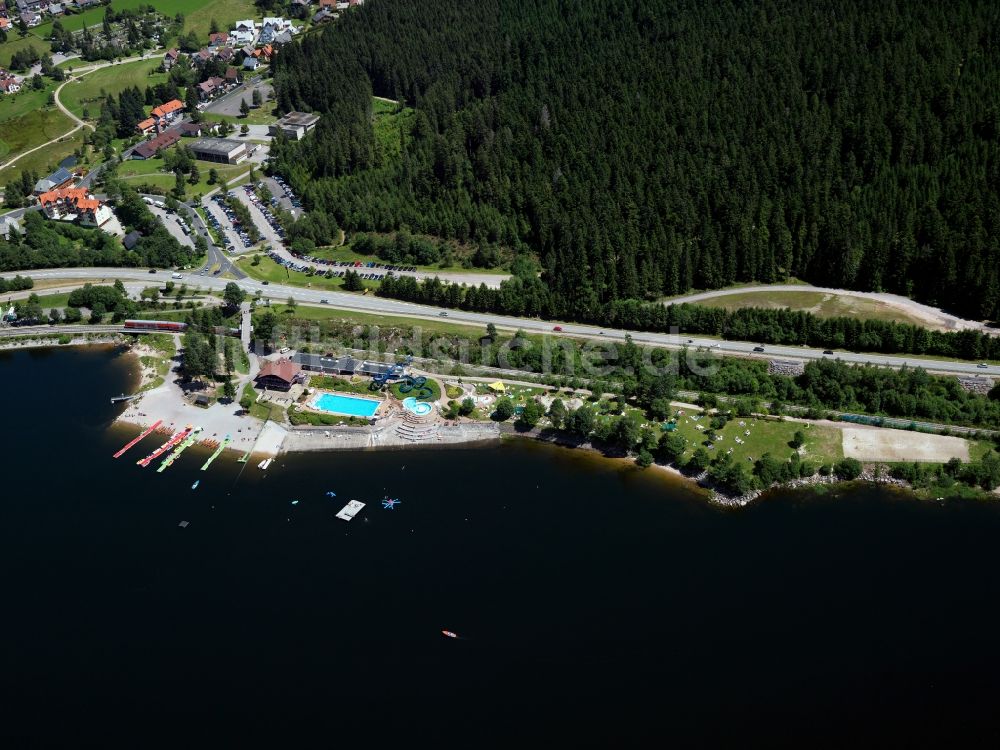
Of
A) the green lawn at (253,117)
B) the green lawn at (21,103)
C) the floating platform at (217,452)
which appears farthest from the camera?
the green lawn at (21,103)

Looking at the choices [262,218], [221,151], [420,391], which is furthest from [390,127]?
[420,391]

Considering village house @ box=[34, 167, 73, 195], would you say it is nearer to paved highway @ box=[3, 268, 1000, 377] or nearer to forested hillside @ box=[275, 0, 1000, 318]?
paved highway @ box=[3, 268, 1000, 377]

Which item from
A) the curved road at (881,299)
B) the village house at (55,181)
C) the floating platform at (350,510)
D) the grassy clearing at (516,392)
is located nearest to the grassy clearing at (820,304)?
the curved road at (881,299)

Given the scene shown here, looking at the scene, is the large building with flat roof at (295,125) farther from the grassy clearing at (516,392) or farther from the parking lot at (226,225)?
the grassy clearing at (516,392)

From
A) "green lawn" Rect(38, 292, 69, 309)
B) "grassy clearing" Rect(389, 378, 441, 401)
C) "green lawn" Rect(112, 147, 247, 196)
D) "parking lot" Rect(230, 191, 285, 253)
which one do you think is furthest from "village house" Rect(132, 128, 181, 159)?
"grassy clearing" Rect(389, 378, 441, 401)

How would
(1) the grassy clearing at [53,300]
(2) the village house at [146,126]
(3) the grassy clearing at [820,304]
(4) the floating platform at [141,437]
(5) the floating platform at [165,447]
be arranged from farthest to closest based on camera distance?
(2) the village house at [146,126] → (1) the grassy clearing at [53,300] → (3) the grassy clearing at [820,304] → (4) the floating platform at [141,437] → (5) the floating platform at [165,447]

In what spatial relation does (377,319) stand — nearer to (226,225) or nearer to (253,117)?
(226,225)
